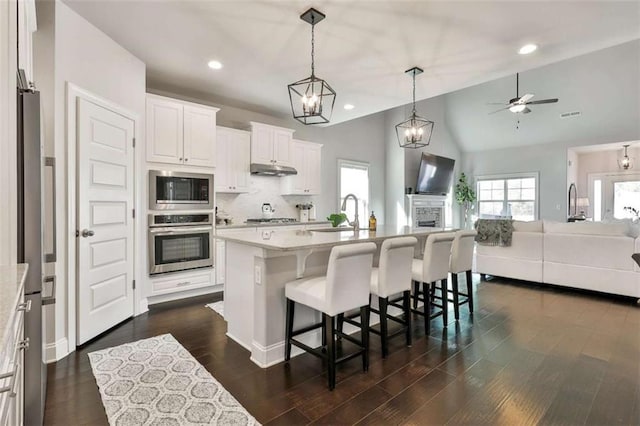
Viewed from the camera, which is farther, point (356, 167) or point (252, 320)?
point (356, 167)

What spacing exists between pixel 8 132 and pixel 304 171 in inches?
174

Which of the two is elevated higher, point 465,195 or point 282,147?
point 282,147

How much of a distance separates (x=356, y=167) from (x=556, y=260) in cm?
407

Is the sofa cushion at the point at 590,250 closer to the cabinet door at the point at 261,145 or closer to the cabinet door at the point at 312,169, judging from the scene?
the cabinet door at the point at 312,169

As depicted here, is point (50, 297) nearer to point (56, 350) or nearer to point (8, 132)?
point (8, 132)

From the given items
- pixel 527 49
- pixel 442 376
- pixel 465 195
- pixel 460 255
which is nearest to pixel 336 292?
pixel 442 376

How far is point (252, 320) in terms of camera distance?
2584 mm

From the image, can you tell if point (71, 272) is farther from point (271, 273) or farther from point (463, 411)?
point (463, 411)

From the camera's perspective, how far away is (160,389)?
6.92 feet

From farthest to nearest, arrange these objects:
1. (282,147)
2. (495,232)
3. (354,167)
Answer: (354,167) → (282,147) → (495,232)

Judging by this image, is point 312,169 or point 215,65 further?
point 312,169

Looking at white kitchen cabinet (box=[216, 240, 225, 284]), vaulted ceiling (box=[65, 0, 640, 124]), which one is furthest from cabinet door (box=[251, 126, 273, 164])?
white kitchen cabinet (box=[216, 240, 225, 284])

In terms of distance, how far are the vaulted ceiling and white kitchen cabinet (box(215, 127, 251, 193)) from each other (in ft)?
2.58

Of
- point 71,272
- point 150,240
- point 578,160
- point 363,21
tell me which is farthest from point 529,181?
point 71,272
